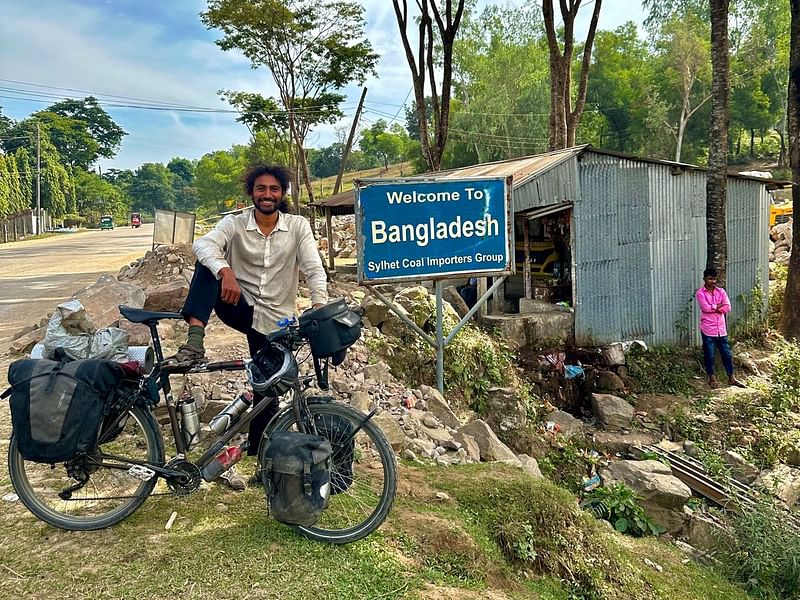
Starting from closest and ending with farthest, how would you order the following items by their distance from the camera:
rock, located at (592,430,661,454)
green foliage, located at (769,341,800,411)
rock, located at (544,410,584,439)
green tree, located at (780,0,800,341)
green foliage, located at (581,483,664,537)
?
1. green foliage, located at (581,483,664,537)
2. rock, located at (592,430,661,454)
3. rock, located at (544,410,584,439)
4. green foliage, located at (769,341,800,411)
5. green tree, located at (780,0,800,341)

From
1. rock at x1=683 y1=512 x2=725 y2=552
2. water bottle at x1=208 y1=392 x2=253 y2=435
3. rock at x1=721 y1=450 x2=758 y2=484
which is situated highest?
water bottle at x1=208 y1=392 x2=253 y2=435

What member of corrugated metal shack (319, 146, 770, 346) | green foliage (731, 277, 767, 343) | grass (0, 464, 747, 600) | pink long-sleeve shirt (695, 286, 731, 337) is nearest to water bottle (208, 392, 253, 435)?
grass (0, 464, 747, 600)

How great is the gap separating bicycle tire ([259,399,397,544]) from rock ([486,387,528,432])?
14.4 ft

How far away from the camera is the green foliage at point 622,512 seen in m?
4.80

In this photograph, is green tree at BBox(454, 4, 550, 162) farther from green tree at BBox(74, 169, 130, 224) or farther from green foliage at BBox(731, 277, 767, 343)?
green tree at BBox(74, 169, 130, 224)

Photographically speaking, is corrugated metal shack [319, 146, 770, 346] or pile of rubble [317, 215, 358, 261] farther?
pile of rubble [317, 215, 358, 261]

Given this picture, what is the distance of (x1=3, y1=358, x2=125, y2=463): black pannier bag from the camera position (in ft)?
8.93

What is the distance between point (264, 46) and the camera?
22.1 metres

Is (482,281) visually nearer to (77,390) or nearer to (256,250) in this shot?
(256,250)

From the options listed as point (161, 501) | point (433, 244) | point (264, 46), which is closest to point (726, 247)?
point (433, 244)

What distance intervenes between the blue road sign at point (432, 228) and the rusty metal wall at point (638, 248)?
14.2ft

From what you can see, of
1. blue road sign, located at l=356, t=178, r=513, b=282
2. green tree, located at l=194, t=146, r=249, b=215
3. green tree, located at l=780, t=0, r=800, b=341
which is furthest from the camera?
green tree, located at l=194, t=146, r=249, b=215

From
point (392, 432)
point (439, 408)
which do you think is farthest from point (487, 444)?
point (392, 432)

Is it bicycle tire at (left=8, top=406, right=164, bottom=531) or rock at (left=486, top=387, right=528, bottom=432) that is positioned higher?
bicycle tire at (left=8, top=406, right=164, bottom=531)
